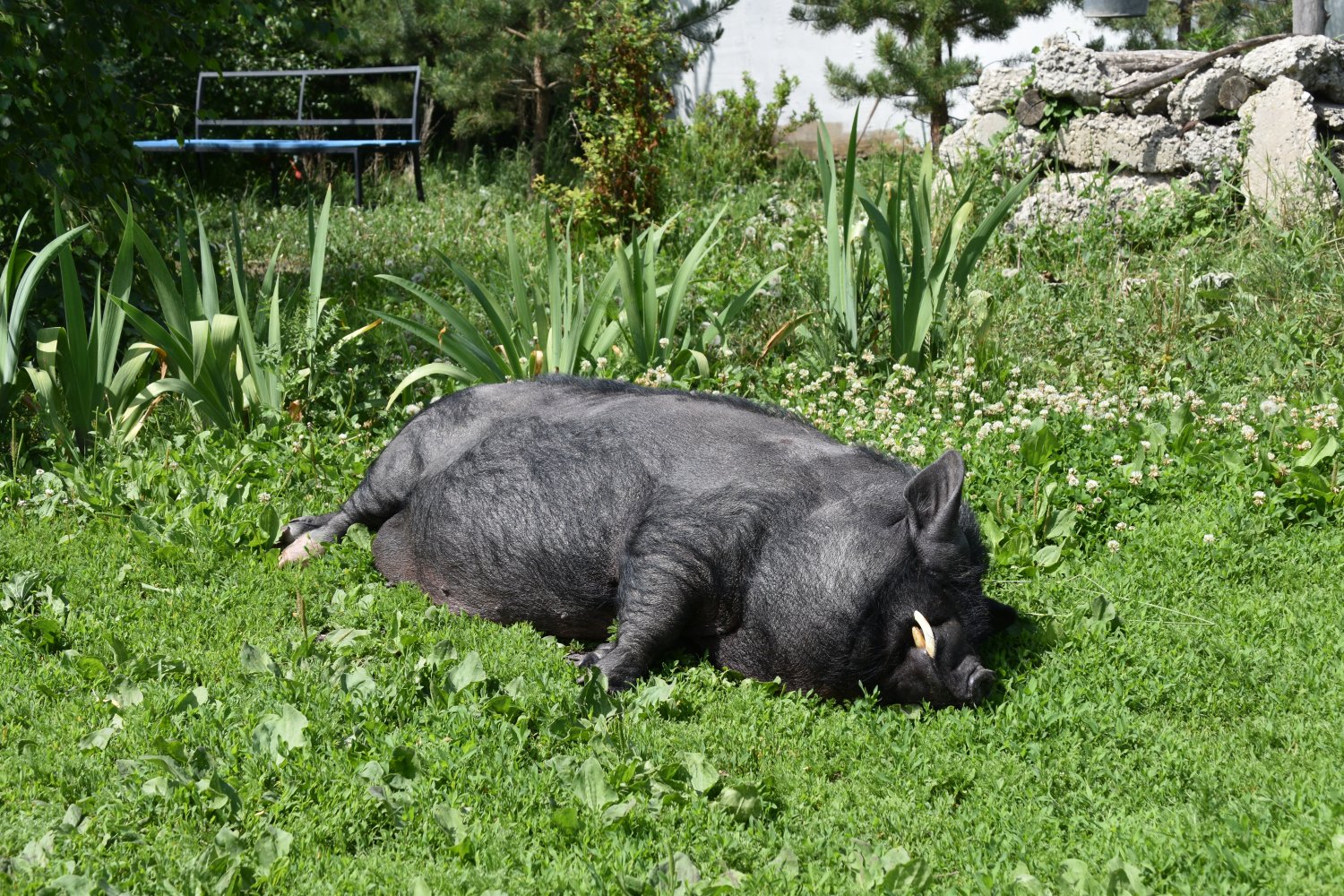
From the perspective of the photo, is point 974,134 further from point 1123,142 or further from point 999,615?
point 999,615

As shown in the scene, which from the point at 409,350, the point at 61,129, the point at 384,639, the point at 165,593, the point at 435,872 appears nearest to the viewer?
the point at 435,872

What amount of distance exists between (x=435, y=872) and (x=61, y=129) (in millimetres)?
4735

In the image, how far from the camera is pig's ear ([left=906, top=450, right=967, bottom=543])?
3.04m

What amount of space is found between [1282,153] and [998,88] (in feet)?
6.32

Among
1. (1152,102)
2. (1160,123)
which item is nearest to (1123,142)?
(1160,123)

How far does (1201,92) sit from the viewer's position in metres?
7.60

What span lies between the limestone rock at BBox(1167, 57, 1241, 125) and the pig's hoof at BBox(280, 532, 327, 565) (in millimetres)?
6106

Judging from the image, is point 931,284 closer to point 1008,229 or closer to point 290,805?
point 1008,229

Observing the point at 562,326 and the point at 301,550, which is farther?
the point at 562,326

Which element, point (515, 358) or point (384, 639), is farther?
point (515, 358)

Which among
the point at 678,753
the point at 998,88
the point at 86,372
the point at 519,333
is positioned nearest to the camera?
the point at 678,753

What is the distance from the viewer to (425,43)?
12.6 m

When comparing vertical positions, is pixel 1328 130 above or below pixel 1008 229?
above

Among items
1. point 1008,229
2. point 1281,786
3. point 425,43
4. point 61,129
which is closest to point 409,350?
point 61,129
